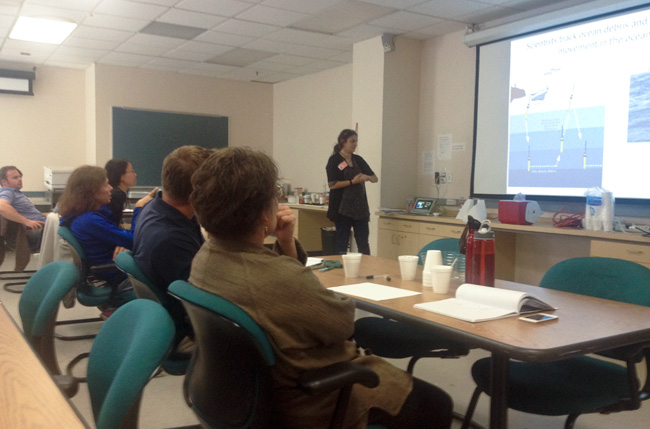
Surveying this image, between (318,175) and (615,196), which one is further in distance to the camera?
(318,175)

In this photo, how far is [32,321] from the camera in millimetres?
1832

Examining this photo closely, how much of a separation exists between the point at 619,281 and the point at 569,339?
879mm

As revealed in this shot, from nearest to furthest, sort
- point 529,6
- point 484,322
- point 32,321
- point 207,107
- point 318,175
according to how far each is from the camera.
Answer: point 484,322, point 32,321, point 529,6, point 318,175, point 207,107

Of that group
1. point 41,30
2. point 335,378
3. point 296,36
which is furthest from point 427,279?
point 41,30

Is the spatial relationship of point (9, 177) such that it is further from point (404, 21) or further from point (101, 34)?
point (404, 21)

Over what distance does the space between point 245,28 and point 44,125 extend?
12.7 ft

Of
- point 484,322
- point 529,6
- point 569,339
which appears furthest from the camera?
point 529,6

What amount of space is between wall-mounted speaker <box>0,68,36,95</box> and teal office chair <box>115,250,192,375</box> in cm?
651

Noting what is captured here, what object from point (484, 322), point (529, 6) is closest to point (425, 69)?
point (529, 6)

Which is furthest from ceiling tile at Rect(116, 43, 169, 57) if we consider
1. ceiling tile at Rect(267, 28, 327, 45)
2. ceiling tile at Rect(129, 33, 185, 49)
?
ceiling tile at Rect(267, 28, 327, 45)

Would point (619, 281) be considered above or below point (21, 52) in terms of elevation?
below

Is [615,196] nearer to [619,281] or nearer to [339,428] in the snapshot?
[619,281]

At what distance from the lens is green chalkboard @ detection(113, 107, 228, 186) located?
7.70 m

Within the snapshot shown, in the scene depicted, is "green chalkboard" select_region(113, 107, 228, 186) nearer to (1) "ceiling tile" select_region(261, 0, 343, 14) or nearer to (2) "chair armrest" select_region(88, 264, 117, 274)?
(1) "ceiling tile" select_region(261, 0, 343, 14)
